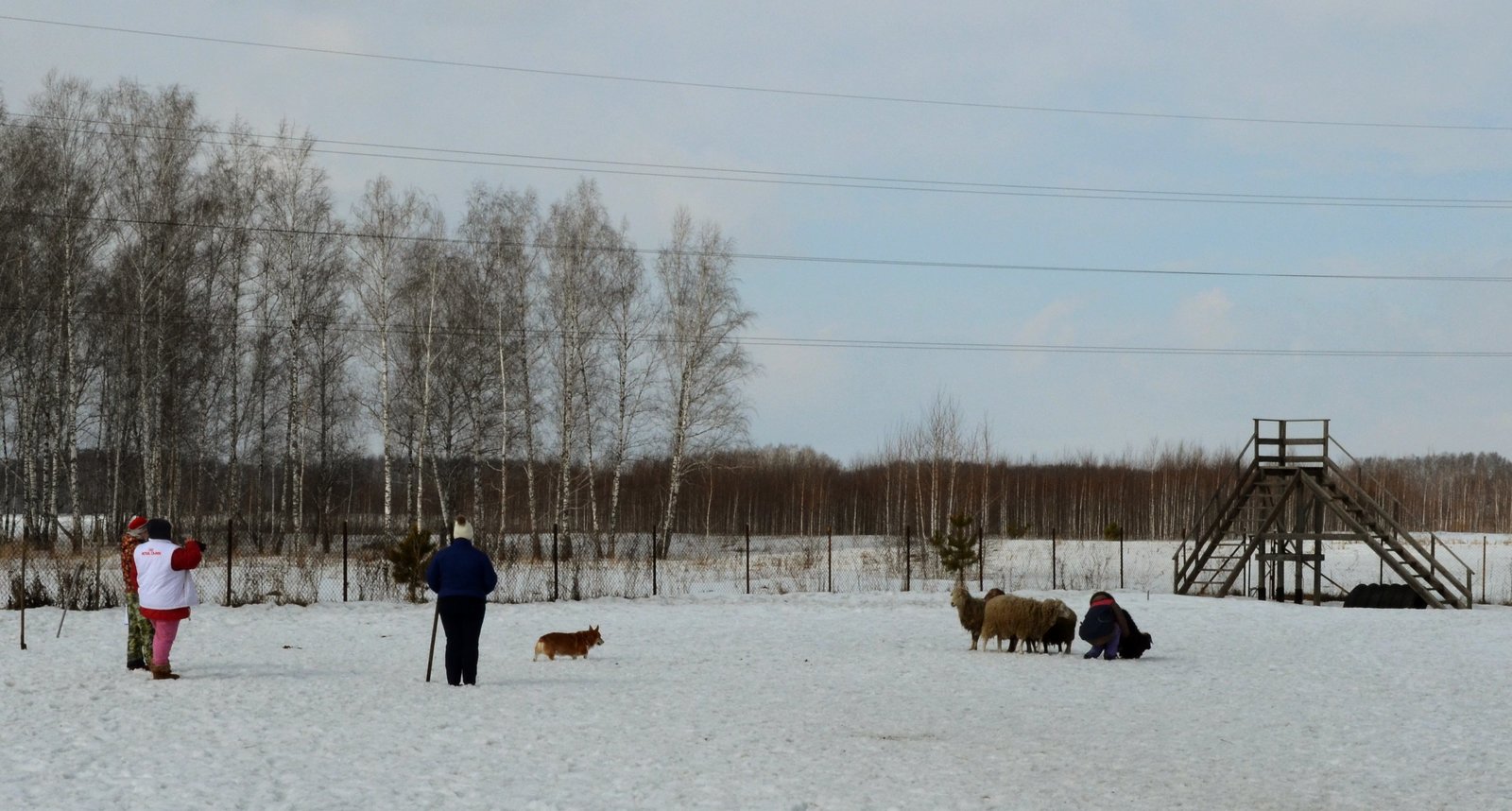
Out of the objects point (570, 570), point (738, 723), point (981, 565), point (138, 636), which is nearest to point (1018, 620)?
point (738, 723)

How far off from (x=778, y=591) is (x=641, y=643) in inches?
389

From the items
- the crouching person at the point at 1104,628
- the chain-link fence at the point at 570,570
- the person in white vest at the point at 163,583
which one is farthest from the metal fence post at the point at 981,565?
the person in white vest at the point at 163,583

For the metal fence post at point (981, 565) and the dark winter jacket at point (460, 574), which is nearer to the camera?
the dark winter jacket at point (460, 574)

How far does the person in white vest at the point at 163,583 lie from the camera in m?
13.0

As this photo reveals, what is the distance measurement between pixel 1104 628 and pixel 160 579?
1170cm

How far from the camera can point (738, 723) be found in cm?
1204

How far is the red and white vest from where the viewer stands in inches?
514

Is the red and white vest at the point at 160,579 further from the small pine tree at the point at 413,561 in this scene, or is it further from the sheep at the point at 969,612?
the small pine tree at the point at 413,561

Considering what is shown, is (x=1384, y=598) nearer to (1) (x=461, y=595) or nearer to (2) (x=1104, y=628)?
(2) (x=1104, y=628)

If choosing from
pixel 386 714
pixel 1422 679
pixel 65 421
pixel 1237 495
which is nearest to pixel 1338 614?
pixel 1237 495

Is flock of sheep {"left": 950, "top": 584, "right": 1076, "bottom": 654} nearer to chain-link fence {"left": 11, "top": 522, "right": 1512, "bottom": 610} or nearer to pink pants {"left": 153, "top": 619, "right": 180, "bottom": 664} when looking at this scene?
chain-link fence {"left": 11, "top": 522, "right": 1512, "bottom": 610}

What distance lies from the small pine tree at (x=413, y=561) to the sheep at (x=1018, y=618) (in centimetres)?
1116

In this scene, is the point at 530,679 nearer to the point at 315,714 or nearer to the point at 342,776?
the point at 315,714

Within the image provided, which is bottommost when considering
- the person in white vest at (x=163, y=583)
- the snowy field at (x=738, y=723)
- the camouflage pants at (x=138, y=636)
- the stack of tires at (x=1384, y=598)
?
the stack of tires at (x=1384, y=598)
